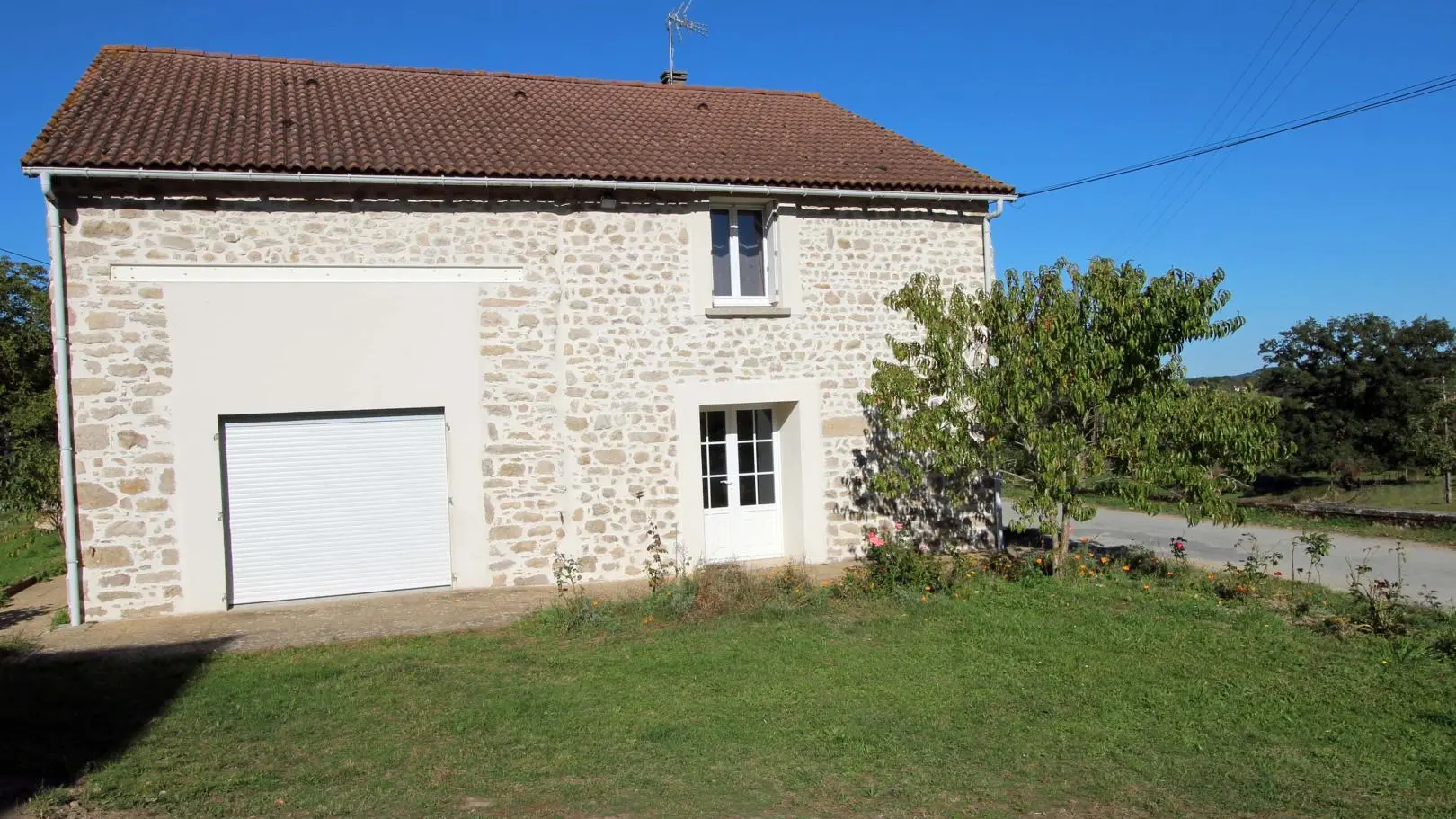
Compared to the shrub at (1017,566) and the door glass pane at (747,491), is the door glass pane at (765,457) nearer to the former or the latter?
the door glass pane at (747,491)

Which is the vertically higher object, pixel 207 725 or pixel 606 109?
pixel 606 109

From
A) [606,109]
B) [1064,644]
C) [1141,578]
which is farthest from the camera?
[606,109]

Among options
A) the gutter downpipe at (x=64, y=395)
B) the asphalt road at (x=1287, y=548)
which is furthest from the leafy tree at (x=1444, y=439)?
the gutter downpipe at (x=64, y=395)

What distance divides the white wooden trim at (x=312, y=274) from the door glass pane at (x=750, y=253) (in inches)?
101

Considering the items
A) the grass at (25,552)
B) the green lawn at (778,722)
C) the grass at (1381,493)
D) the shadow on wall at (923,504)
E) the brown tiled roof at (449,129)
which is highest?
the brown tiled roof at (449,129)

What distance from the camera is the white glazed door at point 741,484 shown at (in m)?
11.1

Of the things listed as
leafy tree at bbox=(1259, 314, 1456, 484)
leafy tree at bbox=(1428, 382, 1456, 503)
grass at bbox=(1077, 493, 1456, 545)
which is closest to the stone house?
grass at bbox=(1077, 493, 1456, 545)

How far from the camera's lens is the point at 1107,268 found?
28.7ft

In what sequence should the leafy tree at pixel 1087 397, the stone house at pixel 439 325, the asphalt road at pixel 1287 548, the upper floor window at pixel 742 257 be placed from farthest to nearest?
the upper floor window at pixel 742 257 < the asphalt road at pixel 1287 548 < the stone house at pixel 439 325 < the leafy tree at pixel 1087 397

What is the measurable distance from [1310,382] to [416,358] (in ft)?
76.5

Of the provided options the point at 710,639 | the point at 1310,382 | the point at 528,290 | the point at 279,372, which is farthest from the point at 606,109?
the point at 1310,382

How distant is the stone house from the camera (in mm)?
8875

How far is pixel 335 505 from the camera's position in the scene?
31.3 feet

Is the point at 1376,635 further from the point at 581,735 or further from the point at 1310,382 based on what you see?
the point at 1310,382
